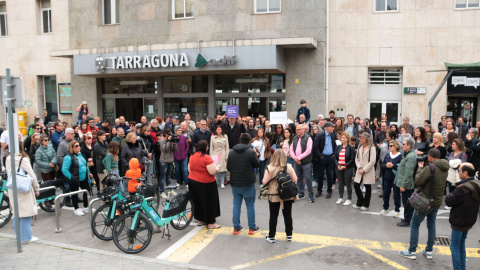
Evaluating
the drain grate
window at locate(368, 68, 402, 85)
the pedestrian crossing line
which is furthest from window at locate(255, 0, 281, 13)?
the drain grate

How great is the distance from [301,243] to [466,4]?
13856 mm

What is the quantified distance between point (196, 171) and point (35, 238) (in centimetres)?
315

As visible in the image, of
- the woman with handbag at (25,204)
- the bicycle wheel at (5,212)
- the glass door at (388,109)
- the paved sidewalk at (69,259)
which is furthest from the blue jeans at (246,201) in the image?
the glass door at (388,109)

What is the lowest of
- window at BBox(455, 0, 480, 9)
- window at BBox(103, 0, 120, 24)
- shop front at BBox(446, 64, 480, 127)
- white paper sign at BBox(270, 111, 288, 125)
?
white paper sign at BBox(270, 111, 288, 125)

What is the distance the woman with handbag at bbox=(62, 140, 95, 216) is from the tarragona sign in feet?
27.6

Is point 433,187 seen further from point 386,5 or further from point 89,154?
point 386,5

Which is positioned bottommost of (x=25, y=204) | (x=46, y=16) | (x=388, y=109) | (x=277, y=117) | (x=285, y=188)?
(x=25, y=204)

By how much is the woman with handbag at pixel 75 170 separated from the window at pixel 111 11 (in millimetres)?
12715

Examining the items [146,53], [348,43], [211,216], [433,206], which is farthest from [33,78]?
[433,206]

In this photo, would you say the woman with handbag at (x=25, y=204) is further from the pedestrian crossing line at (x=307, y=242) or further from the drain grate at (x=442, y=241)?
the drain grate at (x=442, y=241)

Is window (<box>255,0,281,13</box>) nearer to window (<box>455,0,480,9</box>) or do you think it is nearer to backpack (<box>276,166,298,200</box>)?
window (<box>455,0,480,9</box>)

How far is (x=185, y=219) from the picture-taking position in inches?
305

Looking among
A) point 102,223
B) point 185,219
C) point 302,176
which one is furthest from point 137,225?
point 302,176

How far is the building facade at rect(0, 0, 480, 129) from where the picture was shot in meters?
15.6
